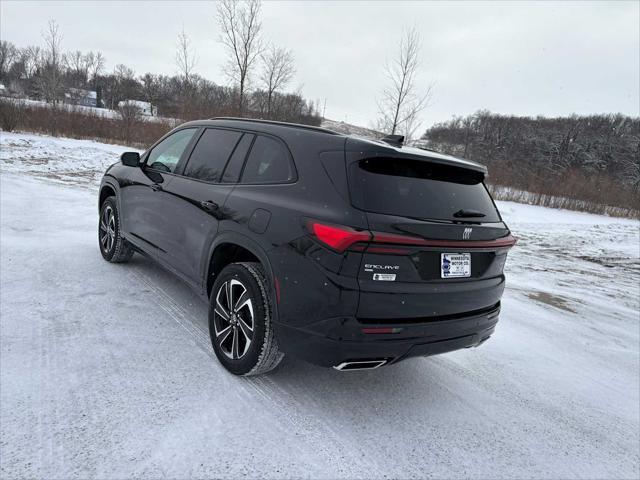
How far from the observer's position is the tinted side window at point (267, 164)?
2.63 m

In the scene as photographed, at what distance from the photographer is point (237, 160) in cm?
307

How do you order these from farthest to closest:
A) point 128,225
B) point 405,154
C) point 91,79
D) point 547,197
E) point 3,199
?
point 91,79 < point 547,197 < point 3,199 < point 128,225 < point 405,154

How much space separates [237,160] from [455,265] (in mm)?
1713

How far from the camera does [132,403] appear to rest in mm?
2375

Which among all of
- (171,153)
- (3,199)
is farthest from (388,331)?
(3,199)

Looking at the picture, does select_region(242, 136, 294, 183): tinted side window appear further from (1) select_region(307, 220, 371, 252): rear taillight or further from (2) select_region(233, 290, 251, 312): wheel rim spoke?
(2) select_region(233, 290, 251, 312): wheel rim spoke

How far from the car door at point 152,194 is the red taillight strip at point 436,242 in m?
2.25

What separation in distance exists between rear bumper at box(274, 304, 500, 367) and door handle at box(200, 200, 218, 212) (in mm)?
1057

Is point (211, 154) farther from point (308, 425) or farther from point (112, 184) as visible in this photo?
point (308, 425)

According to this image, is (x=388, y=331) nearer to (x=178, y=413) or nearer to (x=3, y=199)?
(x=178, y=413)

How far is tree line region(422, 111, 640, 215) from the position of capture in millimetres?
21547

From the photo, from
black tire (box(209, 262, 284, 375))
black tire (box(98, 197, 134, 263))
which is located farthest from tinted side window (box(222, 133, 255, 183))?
black tire (box(98, 197, 134, 263))

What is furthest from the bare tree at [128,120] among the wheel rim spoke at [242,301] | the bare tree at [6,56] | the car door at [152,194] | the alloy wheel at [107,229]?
the bare tree at [6,56]

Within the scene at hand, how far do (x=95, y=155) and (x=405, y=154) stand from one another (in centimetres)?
1720
